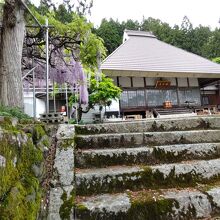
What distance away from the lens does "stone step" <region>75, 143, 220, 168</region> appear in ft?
8.12

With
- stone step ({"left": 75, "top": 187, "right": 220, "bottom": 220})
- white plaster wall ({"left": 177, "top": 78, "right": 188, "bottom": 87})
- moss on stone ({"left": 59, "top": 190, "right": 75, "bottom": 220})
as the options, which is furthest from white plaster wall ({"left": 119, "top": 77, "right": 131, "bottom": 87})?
moss on stone ({"left": 59, "top": 190, "right": 75, "bottom": 220})

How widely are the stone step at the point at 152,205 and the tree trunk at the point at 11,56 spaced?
1.89 m

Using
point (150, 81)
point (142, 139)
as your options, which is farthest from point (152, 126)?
point (150, 81)

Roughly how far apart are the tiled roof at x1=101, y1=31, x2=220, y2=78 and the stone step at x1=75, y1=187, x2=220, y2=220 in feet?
34.5

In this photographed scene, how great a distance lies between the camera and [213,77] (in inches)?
594

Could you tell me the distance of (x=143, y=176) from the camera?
224 cm

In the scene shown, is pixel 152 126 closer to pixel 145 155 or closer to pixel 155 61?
pixel 145 155

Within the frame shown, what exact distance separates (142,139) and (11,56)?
2012 millimetres

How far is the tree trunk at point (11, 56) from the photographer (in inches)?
130

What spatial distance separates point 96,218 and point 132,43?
51.3ft

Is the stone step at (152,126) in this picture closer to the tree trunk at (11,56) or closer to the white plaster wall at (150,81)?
the tree trunk at (11,56)

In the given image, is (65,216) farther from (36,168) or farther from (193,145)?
(193,145)

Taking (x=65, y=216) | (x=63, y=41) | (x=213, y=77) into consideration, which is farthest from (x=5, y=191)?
(x=213, y=77)

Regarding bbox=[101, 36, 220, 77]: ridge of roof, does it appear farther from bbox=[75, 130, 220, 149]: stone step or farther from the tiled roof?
bbox=[75, 130, 220, 149]: stone step
